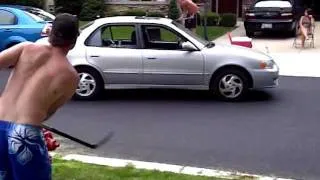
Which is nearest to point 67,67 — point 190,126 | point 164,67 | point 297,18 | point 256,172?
point 256,172

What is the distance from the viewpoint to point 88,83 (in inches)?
427

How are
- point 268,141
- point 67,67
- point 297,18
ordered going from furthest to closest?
point 297,18 → point 268,141 → point 67,67

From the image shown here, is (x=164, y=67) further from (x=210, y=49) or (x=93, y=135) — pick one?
(x=93, y=135)

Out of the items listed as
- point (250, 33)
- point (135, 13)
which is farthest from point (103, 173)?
point (135, 13)

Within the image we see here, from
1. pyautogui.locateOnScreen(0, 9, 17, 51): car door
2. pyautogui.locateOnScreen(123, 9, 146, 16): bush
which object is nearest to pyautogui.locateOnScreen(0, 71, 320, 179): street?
pyautogui.locateOnScreen(0, 9, 17, 51): car door

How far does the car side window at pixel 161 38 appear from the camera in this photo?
424 inches

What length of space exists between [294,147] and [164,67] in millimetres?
3376

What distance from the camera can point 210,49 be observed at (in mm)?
10711

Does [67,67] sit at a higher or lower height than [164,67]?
higher

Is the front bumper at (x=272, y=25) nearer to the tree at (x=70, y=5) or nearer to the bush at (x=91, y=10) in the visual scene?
the bush at (x=91, y=10)

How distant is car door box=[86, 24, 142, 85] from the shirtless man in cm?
662

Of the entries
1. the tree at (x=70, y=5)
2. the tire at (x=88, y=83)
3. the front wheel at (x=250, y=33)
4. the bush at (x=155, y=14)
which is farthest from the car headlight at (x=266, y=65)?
the tree at (x=70, y=5)

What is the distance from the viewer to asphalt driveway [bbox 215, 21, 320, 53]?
19.0m

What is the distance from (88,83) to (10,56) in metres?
6.83
